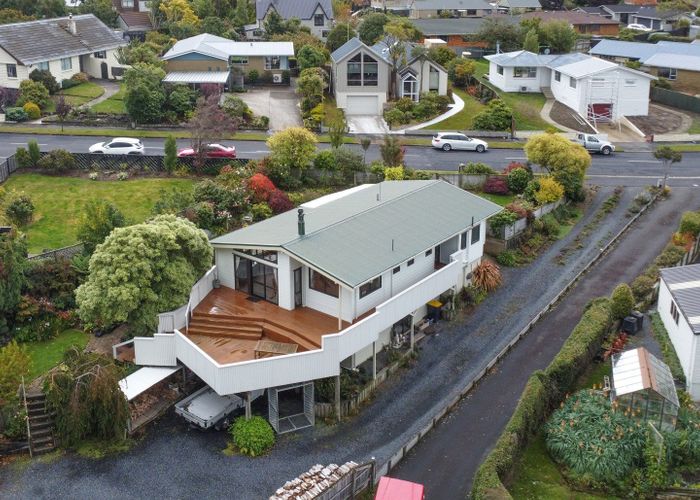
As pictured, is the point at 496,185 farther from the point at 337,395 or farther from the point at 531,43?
the point at 531,43

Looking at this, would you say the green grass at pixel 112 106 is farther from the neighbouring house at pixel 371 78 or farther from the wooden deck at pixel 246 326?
the wooden deck at pixel 246 326

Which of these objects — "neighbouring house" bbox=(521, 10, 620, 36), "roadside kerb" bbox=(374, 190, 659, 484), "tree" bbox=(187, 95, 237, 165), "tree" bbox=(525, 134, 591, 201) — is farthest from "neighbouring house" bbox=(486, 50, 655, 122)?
"neighbouring house" bbox=(521, 10, 620, 36)

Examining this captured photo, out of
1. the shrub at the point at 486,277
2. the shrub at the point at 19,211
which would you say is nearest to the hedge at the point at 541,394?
the shrub at the point at 486,277

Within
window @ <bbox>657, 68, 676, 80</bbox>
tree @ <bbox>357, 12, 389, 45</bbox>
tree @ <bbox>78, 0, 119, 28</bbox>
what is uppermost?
tree @ <bbox>78, 0, 119, 28</bbox>

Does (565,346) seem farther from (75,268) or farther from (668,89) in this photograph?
(668,89)

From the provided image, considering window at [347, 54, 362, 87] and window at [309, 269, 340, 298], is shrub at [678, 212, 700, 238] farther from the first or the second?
window at [347, 54, 362, 87]

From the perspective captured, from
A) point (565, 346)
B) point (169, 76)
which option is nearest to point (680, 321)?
point (565, 346)

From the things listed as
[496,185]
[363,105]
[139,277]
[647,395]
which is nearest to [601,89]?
[363,105]
